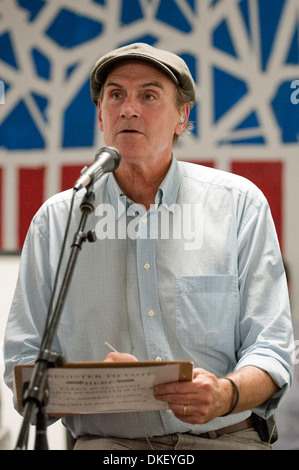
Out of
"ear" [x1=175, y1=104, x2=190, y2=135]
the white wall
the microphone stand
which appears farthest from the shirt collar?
the white wall

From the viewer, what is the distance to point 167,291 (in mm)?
1839

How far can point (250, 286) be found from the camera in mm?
1819

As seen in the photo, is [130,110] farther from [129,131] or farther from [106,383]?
[106,383]

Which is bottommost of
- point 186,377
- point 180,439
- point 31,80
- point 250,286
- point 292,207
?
point 180,439

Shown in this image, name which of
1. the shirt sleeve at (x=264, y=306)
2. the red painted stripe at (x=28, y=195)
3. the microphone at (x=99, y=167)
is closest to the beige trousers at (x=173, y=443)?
the shirt sleeve at (x=264, y=306)

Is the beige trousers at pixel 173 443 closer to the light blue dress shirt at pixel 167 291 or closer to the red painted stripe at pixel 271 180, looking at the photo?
the light blue dress shirt at pixel 167 291

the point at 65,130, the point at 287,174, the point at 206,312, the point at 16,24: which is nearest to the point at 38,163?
the point at 65,130

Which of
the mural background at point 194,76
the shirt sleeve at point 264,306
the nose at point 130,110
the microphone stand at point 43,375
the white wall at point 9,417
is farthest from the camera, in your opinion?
the mural background at point 194,76

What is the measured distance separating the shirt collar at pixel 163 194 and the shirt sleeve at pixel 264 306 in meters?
0.23

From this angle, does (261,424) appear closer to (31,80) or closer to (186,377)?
(186,377)

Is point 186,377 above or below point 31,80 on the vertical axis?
below

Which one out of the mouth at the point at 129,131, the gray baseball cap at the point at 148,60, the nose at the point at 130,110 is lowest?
the mouth at the point at 129,131

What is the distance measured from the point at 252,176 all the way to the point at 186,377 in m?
1.66

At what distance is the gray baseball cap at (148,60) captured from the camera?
189 cm
